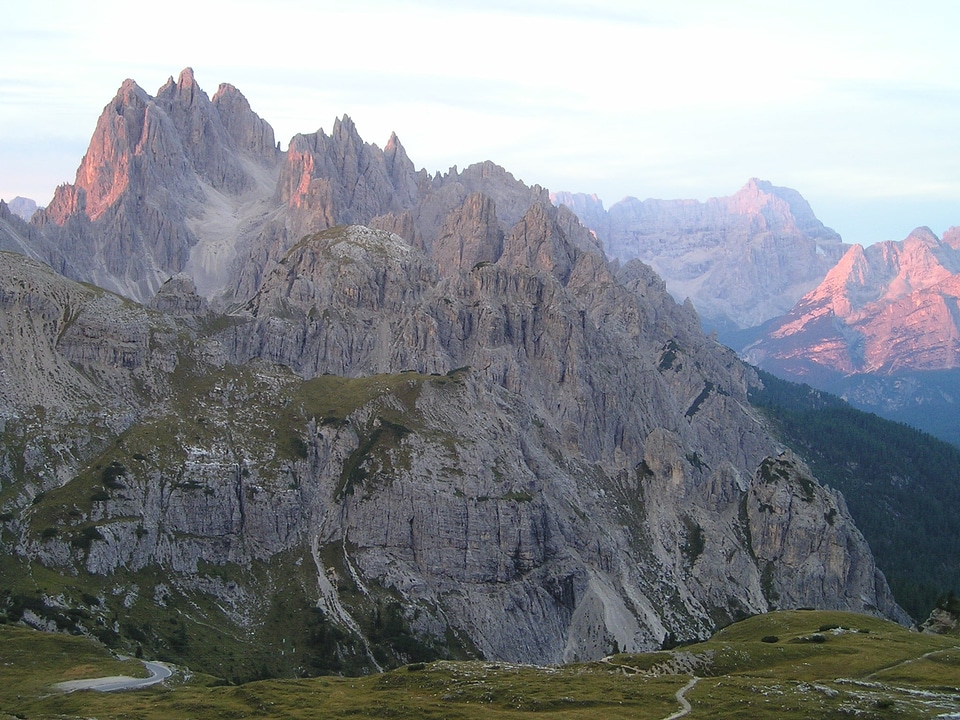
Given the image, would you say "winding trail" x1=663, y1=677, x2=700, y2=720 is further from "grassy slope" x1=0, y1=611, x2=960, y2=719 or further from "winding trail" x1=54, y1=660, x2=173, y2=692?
"winding trail" x1=54, y1=660, x2=173, y2=692

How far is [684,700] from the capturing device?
135m

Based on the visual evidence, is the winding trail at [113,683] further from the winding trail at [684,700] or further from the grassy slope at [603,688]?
the winding trail at [684,700]

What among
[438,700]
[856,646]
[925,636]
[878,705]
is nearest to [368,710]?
[438,700]

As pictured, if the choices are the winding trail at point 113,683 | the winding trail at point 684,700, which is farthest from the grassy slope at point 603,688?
the winding trail at point 113,683

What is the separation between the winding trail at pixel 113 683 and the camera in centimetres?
15762

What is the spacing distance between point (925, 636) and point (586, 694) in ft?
223

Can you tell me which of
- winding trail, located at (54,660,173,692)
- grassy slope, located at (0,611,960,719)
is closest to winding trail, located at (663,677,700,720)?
grassy slope, located at (0,611,960,719)

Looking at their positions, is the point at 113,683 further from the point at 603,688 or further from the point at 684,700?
the point at 684,700

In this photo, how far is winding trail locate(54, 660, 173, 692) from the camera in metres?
158

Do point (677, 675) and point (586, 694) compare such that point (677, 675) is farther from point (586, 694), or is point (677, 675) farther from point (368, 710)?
point (368, 710)

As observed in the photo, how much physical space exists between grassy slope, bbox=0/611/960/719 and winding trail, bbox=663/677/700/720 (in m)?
0.86

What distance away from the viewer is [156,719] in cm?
13188

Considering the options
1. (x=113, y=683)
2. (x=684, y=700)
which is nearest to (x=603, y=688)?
(x=684, y=700)

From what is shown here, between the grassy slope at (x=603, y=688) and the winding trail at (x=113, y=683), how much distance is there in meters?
2.78
